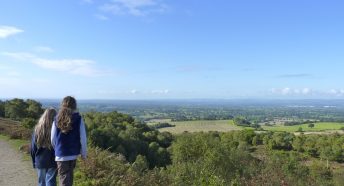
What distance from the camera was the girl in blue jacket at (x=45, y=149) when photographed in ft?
23.3

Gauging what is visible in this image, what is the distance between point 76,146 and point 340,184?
38.9m

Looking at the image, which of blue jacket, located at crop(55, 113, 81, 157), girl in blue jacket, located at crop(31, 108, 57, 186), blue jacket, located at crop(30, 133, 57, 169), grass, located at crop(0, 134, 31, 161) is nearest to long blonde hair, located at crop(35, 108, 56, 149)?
girl in blue jacket, located at crop(31, 108, 57, 186)

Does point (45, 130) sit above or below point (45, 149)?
above

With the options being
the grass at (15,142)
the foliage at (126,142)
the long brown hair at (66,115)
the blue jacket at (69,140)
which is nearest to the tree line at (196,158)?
the foliage at (126,142)

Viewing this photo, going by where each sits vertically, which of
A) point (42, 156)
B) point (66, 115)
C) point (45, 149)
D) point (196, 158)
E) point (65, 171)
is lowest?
point (196, 158)

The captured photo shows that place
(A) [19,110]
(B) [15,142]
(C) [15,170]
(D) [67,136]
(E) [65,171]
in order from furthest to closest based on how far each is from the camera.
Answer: (A) [19,110]
(B) [15,142]
(C) [15,170]
(E) [65,171]
(D) [67,136]

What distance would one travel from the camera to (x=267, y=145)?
7712 cm

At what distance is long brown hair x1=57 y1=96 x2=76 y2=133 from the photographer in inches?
265

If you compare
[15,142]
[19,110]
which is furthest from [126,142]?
[15,142]

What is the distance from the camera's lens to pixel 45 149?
23.6 ft

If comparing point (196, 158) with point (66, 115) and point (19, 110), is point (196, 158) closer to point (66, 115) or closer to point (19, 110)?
point (19, 110)

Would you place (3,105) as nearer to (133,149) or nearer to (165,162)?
(133,149)

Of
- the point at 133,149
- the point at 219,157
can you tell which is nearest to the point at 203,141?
the point at 219,157

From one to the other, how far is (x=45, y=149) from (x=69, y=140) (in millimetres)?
648
